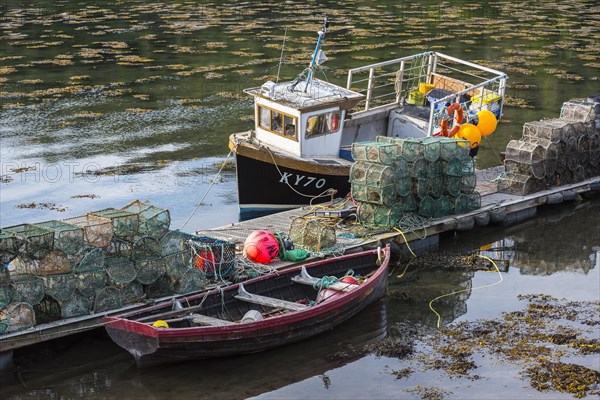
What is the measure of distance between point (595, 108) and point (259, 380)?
42.5 ft

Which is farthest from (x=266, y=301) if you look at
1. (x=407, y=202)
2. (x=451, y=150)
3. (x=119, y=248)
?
(x=451, y=150)

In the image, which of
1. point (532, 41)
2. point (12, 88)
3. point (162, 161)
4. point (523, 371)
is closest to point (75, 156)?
point (162, 161)

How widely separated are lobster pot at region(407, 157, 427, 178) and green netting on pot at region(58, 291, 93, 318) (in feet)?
25.4

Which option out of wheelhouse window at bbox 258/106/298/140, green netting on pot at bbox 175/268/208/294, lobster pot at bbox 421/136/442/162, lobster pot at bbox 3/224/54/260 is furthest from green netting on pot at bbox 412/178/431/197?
lobster pot at bbox 3/224/54/260

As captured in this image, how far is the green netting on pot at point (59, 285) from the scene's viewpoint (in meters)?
16.6

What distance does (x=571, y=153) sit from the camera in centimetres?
2475

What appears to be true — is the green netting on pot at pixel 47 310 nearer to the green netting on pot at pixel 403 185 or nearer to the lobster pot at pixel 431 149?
the green netting on pot at pixel 403 185

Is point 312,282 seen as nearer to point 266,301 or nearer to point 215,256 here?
point 266,301

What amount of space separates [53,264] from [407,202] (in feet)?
26.8

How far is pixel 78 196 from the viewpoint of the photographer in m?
25.9

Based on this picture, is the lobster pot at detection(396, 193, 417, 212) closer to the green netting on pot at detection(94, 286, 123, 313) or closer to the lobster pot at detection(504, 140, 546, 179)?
the lobster pot at detection(504, 140, 546, 179)

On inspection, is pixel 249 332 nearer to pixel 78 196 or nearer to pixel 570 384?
pixel 570 384

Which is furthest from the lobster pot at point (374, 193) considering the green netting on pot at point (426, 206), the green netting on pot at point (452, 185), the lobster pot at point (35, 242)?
the lobster pot at point (35, 242)

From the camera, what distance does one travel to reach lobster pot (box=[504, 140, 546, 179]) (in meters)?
24.0
